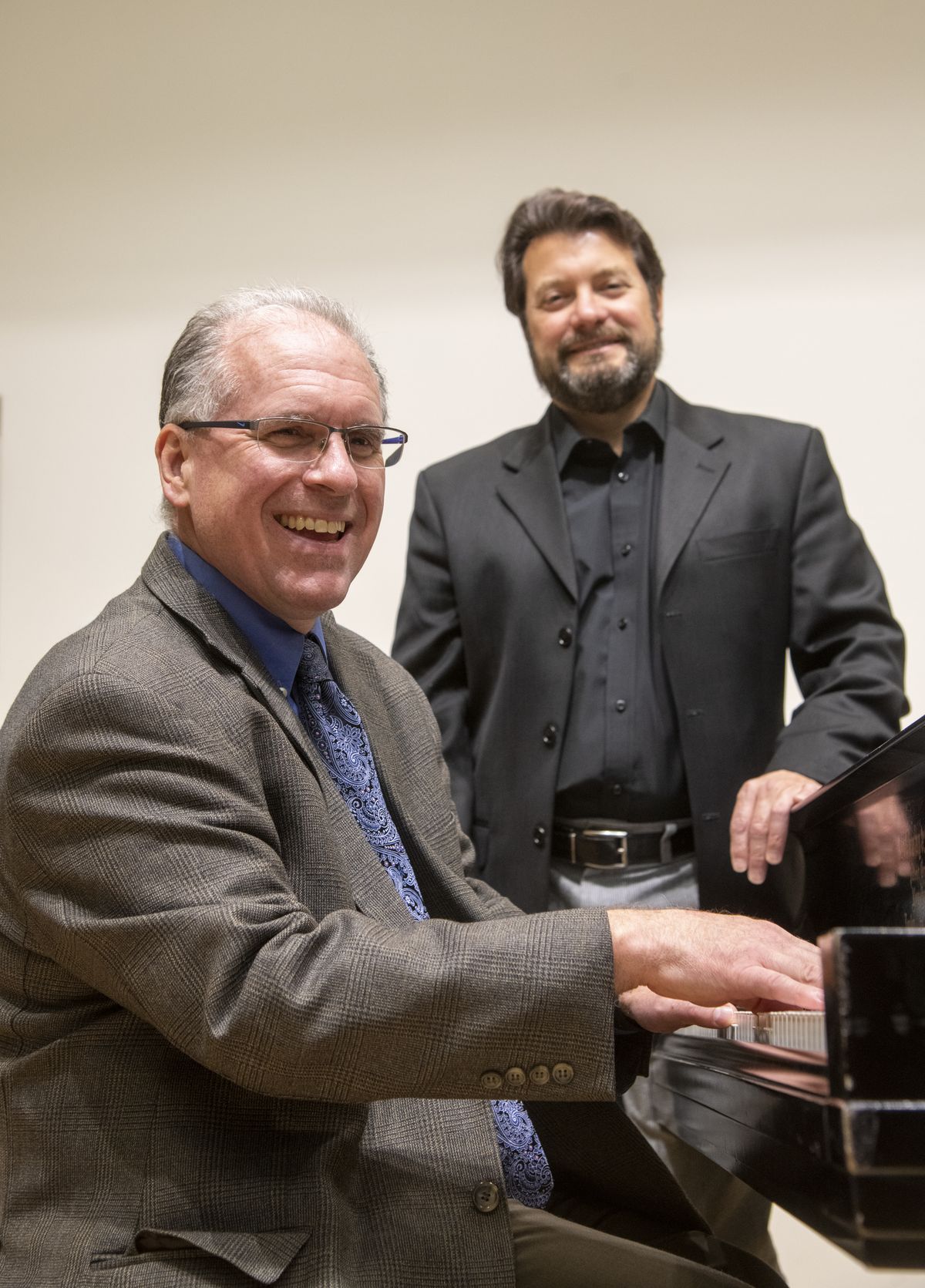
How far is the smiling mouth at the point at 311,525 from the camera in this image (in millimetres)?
1665

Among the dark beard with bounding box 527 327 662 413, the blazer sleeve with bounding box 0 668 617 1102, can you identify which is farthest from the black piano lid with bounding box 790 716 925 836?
the dark beard with bounding box 527 327 662 413

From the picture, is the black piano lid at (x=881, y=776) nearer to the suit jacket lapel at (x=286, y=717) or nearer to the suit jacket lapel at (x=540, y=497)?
the suit jacket lapel at (x=286, y=717)

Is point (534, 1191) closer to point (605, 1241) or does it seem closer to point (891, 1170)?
point (605, 1241)

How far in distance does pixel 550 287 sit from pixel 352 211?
45.8 inches

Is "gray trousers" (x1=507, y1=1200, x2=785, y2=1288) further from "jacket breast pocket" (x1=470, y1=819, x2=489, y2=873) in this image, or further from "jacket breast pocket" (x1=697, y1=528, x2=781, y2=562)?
"jacket breast pocket" (x1=697, y1=528, x2=781, y2=562)

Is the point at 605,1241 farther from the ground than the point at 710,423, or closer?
closer

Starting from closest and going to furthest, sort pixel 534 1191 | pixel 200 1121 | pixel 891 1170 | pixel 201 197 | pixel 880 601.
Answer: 1. pixel 891 1170
2. pixel 200 1121
3. pixel 534 1191
4. pixel 880 601
5. pixel 201 197

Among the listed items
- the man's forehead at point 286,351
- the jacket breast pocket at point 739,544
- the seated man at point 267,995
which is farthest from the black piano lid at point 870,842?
the jacket breast pocket at point 739,544

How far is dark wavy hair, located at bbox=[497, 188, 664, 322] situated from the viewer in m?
2.81

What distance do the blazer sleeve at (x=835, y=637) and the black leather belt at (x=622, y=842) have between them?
251 mm

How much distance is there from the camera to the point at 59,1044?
1.37 meters

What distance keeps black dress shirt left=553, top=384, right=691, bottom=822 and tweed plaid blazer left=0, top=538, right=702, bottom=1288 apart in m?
1.13

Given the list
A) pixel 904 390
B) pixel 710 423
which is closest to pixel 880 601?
pixel 710 423

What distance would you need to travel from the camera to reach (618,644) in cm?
268
